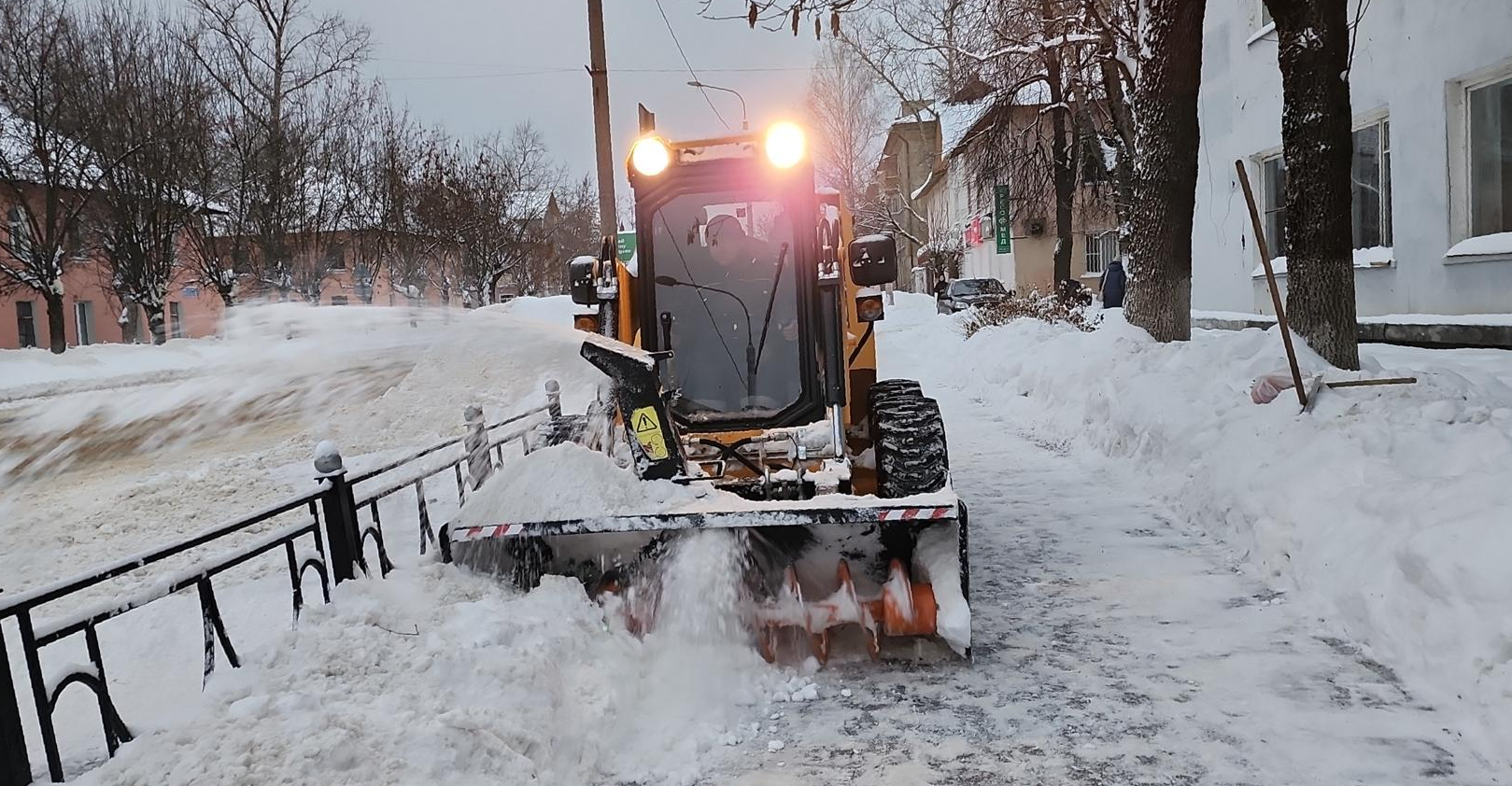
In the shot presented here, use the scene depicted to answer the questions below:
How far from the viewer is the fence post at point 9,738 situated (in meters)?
2.85

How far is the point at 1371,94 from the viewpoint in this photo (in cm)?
1247

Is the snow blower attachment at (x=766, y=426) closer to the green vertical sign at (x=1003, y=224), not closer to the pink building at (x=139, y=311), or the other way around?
the pink building at (x=139, y=311)

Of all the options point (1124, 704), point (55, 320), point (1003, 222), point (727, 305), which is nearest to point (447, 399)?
point (727, 305)

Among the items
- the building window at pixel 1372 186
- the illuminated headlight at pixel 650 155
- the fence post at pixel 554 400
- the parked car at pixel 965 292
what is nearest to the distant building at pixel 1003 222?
the parked car at pixel 965 292

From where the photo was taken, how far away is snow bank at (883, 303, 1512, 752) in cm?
373

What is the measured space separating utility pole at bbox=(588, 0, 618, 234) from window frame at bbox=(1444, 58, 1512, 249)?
10559 millimetres

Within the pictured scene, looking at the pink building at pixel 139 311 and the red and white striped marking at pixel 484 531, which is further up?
the pink building at pixel 139 311

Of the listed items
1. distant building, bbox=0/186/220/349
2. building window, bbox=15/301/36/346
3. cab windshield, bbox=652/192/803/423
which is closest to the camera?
cab windshield, bbox=652/192/803/423

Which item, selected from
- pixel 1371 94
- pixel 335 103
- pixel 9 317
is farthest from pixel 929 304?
pixel 9 317

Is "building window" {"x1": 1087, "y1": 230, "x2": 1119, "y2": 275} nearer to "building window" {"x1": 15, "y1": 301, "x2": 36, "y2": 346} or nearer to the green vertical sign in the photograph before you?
the green vertical sign

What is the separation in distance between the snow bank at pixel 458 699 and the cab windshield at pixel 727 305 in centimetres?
165

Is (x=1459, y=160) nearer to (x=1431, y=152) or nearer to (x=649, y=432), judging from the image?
(x=1431, y=152)

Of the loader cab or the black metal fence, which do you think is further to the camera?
the loader cab

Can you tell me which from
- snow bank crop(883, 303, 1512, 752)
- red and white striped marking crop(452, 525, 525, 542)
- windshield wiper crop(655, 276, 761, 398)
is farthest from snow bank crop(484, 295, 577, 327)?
red and white striped marking crop(452, 525, 525, 542)
